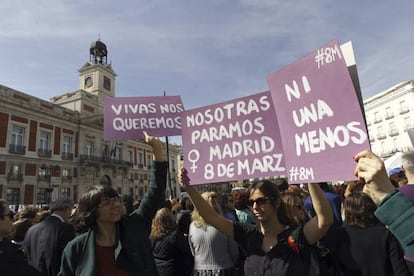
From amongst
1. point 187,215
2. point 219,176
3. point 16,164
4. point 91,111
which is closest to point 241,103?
point 219,176

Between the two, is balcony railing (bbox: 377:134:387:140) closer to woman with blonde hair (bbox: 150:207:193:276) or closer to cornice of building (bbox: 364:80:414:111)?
cornice of building (bbox: 364:80:414:111)

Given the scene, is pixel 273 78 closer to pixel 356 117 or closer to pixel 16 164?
pixel 356 117

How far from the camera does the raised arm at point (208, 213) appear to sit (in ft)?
7.30

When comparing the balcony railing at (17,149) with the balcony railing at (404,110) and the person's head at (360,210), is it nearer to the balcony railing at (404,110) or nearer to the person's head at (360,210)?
the person's head at (360,210)

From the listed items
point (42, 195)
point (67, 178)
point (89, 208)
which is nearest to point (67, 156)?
point (67, 178)

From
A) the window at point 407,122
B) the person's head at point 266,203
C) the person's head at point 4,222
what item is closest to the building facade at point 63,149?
the person's head at point 4,222

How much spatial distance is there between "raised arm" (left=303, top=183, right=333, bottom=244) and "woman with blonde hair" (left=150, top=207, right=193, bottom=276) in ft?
6.52

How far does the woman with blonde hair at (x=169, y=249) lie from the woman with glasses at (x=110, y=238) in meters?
1.27

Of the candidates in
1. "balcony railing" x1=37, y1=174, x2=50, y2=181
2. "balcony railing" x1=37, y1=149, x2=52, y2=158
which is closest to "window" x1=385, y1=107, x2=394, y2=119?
"balcony railing" x1=37, y1=149, x2=52, y2=158

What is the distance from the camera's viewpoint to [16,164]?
77.0 ft

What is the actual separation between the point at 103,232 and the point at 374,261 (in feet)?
7.05

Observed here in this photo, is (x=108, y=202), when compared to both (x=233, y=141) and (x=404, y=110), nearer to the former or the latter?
(x=233, y=141)

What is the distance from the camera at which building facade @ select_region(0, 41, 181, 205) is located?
23.4 meters

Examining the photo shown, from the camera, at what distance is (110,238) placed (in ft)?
7.02
